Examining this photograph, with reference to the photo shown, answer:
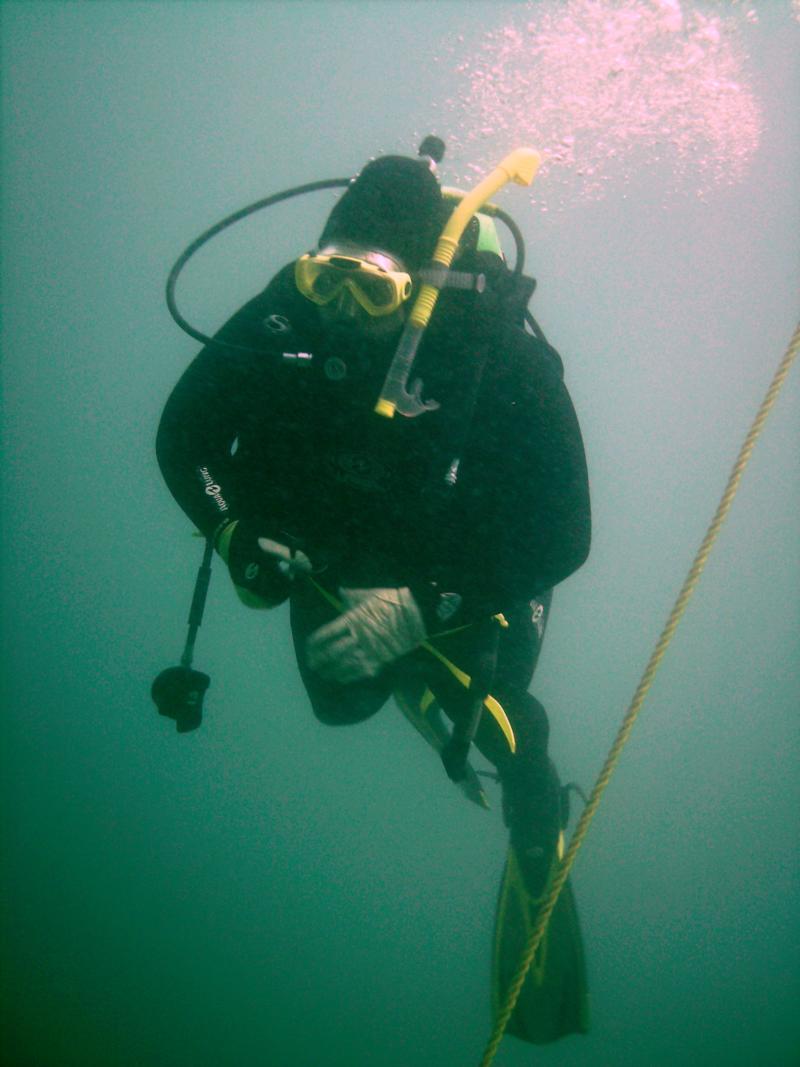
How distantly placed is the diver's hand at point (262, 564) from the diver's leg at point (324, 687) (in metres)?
0.13

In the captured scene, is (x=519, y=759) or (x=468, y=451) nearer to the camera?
(x=468, y=451)

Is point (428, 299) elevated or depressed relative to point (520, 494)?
elevated

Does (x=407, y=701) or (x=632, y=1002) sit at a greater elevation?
(x=407, y=701)

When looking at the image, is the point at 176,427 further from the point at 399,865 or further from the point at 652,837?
the point at 652,837

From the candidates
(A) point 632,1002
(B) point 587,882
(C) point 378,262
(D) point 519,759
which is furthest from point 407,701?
(B) point 587,882

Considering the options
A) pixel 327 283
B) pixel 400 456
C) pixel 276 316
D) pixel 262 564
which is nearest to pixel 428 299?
pixel 327 283

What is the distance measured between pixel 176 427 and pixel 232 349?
44 cm

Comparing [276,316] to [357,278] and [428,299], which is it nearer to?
[357,278]

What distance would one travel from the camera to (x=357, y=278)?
1764 mm

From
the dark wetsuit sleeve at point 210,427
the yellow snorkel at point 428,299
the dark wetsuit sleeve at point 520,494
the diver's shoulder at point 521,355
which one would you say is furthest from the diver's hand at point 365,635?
the diver's shoulder at point 521,355

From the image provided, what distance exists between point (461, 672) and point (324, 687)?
51cm

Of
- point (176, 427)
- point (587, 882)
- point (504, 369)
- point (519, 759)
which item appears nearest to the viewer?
point (504, 369)

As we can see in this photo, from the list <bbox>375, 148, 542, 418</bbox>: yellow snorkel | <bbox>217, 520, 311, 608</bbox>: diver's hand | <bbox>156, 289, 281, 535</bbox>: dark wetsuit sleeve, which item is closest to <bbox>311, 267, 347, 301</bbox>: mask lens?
<bbox>375, 148, 542, 418</bbox>: yellow snorkel

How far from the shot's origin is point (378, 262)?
5.82 feet
